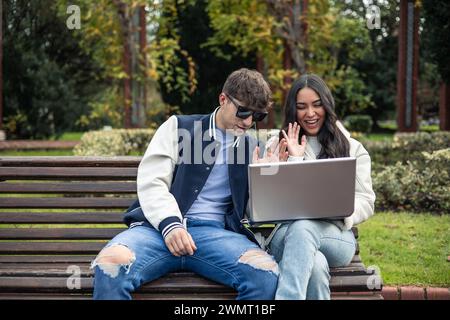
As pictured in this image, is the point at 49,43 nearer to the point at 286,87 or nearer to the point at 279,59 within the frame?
the point at 279,59

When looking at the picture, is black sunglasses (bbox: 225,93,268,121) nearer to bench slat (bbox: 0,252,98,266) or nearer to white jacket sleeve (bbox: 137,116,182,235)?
white jacket sleeve (bbox: 137,116,182,235)

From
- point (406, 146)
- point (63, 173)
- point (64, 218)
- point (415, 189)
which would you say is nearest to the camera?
point (64, 218)

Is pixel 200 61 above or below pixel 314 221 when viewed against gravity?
above

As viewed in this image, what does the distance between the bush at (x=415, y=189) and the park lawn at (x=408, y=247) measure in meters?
0.35

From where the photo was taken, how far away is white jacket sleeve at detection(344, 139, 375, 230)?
11.3ft

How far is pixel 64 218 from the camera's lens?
4047 millimetres

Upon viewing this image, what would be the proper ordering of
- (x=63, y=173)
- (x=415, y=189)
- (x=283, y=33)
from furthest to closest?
(x=283, y=33)
(x=415, y=189)
(x=63, y=173)

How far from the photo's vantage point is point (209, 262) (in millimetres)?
3254

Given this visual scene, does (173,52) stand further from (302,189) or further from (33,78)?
(302,189)

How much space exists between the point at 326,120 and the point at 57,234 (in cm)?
169

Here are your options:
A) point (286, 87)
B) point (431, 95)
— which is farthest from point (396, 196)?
point (431, 95)

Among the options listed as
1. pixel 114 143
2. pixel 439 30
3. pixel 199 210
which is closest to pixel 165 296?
pixel 199 210

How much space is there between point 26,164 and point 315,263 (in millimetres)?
2045

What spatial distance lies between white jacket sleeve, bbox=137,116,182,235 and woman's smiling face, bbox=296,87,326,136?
2.26ft
